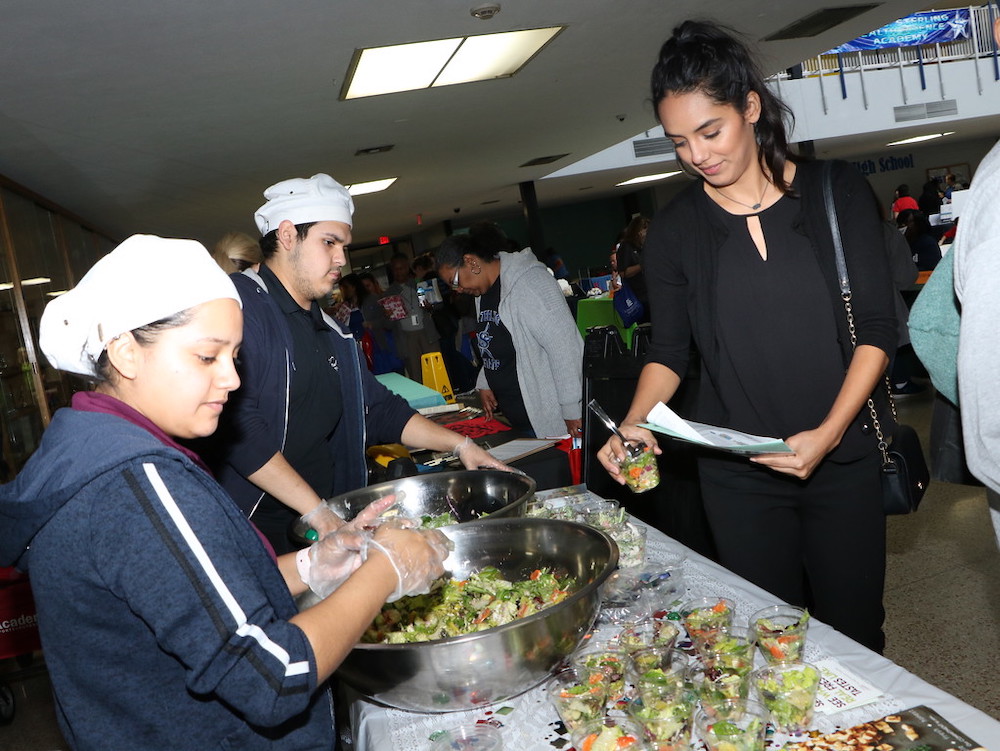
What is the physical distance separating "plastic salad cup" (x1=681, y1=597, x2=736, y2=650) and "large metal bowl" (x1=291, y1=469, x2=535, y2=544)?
752 mm

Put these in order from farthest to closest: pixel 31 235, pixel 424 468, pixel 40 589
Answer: pixel 31 235 < pixel 424 468 < pixel 40 589

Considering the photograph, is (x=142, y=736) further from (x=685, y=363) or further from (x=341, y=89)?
(x=341, y=89)

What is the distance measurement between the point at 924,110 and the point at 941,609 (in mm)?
14659

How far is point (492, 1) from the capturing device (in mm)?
4539

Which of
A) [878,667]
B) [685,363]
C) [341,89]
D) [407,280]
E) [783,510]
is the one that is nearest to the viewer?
[878,667]

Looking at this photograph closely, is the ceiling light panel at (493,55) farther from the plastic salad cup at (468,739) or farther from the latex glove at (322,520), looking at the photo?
the plastic salad cup at (468,739)

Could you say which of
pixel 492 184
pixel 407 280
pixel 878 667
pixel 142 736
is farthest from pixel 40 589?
pixel 492 184

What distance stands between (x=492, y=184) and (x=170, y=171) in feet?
22.7

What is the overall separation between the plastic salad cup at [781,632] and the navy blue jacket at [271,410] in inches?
50.3

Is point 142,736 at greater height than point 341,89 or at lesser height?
lesser

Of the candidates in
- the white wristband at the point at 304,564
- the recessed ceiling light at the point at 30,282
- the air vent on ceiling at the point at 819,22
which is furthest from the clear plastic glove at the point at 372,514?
the air vent on ceiling at the point at 819,22

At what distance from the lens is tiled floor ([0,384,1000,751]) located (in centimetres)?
283

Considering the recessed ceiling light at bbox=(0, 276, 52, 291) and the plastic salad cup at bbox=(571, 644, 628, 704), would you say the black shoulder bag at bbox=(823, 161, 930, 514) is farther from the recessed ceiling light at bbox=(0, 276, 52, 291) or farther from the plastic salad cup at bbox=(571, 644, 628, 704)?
the recessed ceiling light at bbox=(0, 276, 52, 291)

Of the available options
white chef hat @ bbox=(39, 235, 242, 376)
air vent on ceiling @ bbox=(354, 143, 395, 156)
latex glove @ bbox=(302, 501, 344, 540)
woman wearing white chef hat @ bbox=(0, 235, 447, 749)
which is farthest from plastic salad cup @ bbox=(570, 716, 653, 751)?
air vent on ceiling @ bbox=(354, 143, 395, 156)
